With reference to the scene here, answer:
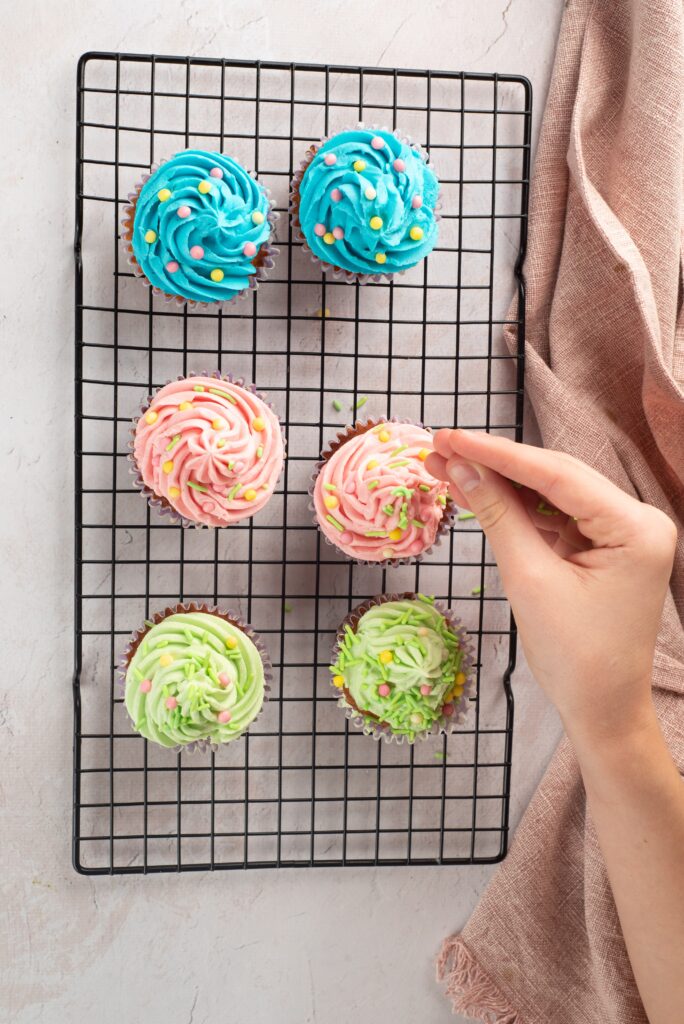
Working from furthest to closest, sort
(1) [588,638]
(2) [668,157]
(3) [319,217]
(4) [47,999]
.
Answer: (4) [47,999]
(2) [668,157]
(3) [319,217]
(1) [588,638]

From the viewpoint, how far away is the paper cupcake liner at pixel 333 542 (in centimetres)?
Answer: 162

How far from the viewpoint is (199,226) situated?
1.50 m

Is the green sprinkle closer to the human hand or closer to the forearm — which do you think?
the human hand

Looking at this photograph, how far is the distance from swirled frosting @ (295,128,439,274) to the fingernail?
46 cm

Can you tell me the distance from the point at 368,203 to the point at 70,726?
1173 mm

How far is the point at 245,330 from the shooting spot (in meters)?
1.74

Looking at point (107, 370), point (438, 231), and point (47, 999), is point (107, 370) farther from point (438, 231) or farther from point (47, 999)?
point (47, 999)

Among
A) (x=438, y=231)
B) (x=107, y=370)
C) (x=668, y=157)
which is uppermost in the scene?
(x=668, y=157)

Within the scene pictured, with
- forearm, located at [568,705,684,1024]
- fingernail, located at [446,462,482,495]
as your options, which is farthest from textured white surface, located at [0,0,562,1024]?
fingernail, located at [446,462,482,495]

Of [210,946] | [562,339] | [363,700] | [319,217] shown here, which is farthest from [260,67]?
[210,946]

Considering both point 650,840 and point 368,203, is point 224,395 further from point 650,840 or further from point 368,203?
point 650,840

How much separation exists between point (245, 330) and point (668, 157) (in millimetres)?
886

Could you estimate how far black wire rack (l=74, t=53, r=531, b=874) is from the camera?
1703mm

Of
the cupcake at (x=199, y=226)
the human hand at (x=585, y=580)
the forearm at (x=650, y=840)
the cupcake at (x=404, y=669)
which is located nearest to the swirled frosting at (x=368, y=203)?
the cupcake at (x=199, y=226)
